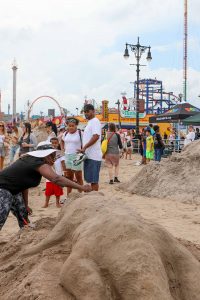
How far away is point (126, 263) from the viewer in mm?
2496

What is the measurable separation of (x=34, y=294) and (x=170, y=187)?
7029 millimetres

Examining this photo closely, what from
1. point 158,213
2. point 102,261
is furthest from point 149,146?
point 102,261

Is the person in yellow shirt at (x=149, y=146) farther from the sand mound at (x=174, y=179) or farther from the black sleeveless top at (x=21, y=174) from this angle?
the black sleeveless top at (x=21, y=174)

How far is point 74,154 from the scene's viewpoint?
7.46 m

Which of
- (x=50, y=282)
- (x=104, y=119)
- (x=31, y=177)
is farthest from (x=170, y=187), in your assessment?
(x=104, y=119)

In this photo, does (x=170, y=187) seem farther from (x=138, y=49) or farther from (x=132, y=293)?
(x=138, y=49)

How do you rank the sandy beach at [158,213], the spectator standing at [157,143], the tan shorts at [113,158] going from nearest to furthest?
the sandy beach at [158,213], the tan shorts at [113,158], the spectator standing at [157,143]

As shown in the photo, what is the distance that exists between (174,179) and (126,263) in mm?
7213

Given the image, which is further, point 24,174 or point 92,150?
point 92,150

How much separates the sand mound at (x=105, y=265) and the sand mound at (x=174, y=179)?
5.68 m

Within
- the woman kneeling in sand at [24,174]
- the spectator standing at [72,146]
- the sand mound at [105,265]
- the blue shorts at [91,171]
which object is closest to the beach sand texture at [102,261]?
the sand mound at [105,265]

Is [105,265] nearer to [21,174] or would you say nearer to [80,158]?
[21,174]

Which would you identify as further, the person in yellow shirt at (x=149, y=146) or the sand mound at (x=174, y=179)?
the person in yellow shirt at (x=149, y=146)

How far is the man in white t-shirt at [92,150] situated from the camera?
267 inches
